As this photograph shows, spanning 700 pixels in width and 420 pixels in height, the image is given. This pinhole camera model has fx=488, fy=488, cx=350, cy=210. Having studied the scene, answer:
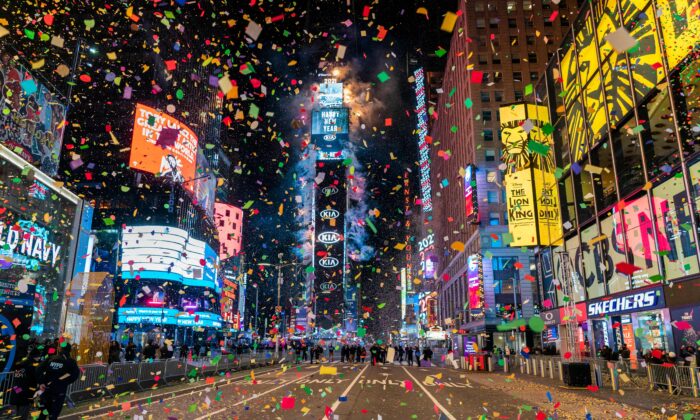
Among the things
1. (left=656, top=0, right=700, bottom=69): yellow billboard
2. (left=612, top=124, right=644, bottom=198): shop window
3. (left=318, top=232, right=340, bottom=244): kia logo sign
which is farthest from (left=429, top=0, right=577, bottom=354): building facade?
(left=318, top=232, right=340, bottom=244): kia logo sign

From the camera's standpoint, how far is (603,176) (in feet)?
86.0

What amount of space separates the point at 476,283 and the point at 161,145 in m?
40.8

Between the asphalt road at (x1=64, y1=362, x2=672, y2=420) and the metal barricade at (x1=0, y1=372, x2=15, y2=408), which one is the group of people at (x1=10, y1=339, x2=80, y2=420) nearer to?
the asphalt road at (x1=64, y1=362, x2=672, y2=420)

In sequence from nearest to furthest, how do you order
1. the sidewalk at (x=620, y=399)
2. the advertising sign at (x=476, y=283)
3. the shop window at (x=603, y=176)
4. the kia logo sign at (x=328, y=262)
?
the sidewalk at (x=620, y=399), the shop window at (x=603, y=176), the advertising sign at (x=476, y=283), the kia logo sign at (x=328, y=262)

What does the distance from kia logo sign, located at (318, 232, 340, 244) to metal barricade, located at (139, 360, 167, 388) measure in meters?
123

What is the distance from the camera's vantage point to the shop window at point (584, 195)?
27938mm

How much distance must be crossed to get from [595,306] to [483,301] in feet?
96.7

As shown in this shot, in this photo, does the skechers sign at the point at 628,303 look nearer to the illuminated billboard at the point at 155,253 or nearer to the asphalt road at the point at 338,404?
the asphalt road at the point at 338,404

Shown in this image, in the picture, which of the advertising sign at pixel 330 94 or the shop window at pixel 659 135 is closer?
the shop window at pixel 659 135

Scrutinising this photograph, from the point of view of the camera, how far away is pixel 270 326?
14212 cm

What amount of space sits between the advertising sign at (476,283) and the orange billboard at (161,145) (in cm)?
3444

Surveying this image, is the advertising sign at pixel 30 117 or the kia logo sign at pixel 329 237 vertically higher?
the kia logo sign at pixel 329 237

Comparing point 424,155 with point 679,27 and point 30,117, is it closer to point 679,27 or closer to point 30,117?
point 679,27

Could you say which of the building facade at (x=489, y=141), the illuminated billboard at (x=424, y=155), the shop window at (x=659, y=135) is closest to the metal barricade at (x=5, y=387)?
the shop window at (x=659, y=135)
